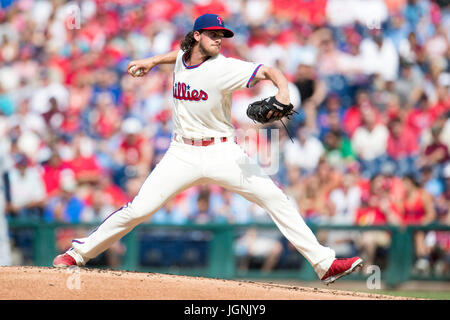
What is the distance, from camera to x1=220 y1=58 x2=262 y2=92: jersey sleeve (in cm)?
550

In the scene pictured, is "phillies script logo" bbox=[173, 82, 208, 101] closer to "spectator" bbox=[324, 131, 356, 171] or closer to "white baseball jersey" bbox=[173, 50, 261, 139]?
"white baseball jersey" bbox=[173, 50, 261, 139]

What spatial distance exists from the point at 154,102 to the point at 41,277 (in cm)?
583

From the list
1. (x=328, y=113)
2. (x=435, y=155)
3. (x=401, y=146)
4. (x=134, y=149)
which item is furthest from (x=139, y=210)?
(x=435, y=155)

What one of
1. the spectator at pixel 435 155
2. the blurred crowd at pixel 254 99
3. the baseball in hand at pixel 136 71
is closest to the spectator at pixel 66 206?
the blurred crowd at pixel 254 99

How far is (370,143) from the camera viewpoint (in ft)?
35.1

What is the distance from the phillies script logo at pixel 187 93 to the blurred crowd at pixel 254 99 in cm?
424

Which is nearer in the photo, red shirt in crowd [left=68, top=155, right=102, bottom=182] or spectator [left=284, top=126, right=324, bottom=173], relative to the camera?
red shirt in crowd [left=68, top=155, right=102, bottom=182]

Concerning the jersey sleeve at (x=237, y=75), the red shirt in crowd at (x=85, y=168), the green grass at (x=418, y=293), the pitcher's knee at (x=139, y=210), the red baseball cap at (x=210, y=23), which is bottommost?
the green grass at (x=418, y=293)

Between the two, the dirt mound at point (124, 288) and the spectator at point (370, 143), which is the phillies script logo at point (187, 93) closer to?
the dirt mound at point (124, 288)

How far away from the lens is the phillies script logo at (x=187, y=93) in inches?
220

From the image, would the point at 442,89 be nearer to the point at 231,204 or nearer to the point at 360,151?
the point at 360,151

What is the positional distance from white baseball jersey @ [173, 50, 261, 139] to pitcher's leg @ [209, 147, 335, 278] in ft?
0.85

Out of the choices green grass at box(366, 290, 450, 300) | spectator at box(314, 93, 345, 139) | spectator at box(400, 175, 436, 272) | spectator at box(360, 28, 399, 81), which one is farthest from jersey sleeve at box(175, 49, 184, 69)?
spectator at box(360, 28, 399, 81)

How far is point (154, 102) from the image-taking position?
1108 cm
